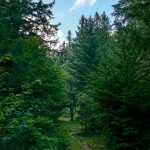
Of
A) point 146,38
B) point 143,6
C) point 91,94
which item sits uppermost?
point 143,6

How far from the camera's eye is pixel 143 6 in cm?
1783

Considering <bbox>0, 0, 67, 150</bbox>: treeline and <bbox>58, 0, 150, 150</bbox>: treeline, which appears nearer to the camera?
<bbox>0, 0, 67, 150</bbox>: treeline

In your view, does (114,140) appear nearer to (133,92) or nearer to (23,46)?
(133,92)

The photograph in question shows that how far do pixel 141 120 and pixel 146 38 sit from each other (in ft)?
13.8

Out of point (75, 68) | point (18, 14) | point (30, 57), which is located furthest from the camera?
point (75, 68)

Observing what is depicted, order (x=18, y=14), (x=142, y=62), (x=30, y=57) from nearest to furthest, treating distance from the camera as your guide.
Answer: (x=30, y=57)
(x=142, y=62)
(x=18, y=14)

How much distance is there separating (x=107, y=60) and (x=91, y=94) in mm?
2119

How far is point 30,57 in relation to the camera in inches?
698

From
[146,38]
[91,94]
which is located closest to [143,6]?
[146,38]

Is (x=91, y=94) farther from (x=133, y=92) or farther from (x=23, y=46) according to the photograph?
(x=23, y=46)

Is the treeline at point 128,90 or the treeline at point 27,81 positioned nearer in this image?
the treeline at point 27,81

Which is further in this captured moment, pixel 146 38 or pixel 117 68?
pixel 117 68

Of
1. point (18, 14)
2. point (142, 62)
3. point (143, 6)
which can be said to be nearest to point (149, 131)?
point (142, 62)

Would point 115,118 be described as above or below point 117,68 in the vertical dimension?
below
